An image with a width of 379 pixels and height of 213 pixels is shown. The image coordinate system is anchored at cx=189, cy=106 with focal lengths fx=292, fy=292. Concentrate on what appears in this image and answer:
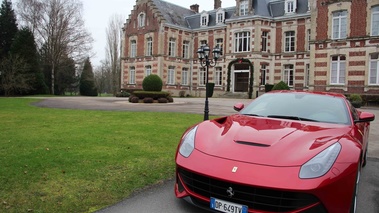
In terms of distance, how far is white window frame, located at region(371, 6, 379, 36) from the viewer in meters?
23.0

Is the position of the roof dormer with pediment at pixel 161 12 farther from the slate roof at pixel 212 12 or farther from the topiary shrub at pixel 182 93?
the topiary shrub at pixel 182 93

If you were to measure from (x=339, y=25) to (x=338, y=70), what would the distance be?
12.4 ft

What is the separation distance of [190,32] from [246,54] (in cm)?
1003

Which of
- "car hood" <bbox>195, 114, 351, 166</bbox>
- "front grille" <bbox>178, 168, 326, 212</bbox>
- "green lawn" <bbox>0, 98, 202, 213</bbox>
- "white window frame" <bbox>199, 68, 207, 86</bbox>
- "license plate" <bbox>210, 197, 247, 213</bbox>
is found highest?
"white window frame" <bbox>199, 68, 207, 86</bbox>

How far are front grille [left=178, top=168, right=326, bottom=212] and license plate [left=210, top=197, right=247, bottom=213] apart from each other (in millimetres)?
34

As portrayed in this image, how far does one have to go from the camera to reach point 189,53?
1565 inches

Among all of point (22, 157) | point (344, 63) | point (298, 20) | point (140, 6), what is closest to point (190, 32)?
point (140, 6)

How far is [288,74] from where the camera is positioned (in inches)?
1291

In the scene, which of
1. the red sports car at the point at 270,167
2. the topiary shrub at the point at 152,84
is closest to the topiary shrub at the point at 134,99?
the topiary shrub at the point at 152,84

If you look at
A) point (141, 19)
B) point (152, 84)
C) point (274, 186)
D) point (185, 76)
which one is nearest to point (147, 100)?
point (152, 84)

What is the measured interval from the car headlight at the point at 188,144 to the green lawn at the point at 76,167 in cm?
96

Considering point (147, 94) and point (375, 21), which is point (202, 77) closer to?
point (147, 94)

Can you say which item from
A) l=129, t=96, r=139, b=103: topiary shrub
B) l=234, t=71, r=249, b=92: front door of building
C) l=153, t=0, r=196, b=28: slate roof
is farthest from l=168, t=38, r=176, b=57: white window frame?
l=129, t=96, r=139, b=103: topiary shrub

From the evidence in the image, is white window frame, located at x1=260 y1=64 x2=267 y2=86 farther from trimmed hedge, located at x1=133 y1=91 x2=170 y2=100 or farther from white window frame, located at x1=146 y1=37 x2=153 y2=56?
trimmed hedge, located at x1=133 y1=91 x2=170 y2=100
